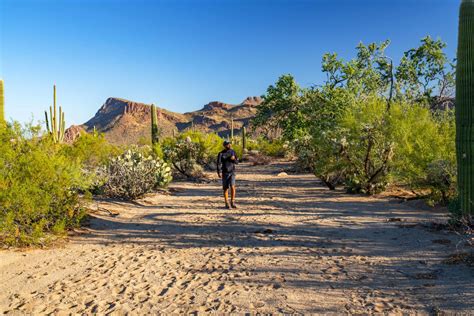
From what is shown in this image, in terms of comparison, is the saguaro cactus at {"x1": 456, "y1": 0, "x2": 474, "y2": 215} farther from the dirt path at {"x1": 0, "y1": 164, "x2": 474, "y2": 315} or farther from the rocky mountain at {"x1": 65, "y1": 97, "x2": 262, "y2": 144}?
the rocky mountain at {"x1": 65, "y1": 97, "x2": 262, "y2": 144}

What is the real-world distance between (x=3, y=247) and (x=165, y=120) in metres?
79.9

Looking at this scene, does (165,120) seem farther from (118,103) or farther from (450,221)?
A: (450,221)

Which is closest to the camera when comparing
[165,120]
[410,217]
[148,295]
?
[148,295]

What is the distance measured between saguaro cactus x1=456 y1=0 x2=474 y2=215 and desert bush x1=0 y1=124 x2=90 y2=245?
714cm

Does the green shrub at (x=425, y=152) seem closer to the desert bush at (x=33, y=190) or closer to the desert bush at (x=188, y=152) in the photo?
the desert bush at (x=33, y=190)

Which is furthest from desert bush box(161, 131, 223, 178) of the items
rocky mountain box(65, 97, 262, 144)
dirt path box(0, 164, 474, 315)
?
rocky mountain box(65, 97, 262, 144)

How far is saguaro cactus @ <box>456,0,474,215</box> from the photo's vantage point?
21.8 ft

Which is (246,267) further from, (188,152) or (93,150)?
(188,152)

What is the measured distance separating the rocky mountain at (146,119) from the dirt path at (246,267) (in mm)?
65155

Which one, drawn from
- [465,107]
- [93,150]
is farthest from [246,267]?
[93,150]

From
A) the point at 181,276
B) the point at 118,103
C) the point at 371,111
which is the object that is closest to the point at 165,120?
the point at 118,103

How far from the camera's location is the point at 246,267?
5219mm

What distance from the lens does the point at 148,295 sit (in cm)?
436

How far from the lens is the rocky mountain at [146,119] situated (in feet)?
253
